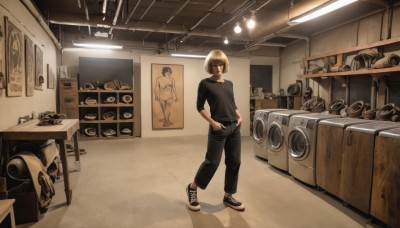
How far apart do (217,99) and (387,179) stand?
1.58m

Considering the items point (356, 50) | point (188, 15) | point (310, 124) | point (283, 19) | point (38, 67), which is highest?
point (188, 15)

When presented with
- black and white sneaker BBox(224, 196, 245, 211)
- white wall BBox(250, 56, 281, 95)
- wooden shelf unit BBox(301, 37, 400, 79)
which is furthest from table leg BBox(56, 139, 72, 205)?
white wall BBox(250, 56, 281, 95)

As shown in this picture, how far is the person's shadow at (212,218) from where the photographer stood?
88.0 inches

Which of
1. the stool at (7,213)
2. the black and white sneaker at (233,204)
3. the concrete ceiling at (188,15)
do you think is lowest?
the black and white sneaker at (233,204)

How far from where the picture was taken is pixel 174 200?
9.04 feet

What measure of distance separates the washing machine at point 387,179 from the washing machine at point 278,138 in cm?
146

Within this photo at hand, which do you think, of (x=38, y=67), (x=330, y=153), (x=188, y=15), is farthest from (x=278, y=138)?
(x=38, y=67)

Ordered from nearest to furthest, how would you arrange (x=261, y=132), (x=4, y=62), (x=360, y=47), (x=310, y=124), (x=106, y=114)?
(x=4, y=62)
(x=310, y=124)
(x=261, y=132)
(x=360, y=47)
(x=106, y=114)

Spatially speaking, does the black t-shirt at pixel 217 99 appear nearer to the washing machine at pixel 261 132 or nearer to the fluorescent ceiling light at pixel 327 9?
the fluorescent ceiling light at pixel 327 9

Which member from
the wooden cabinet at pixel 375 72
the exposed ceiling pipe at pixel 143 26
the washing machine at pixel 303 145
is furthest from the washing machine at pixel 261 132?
the exposed ceiling pipe at pixel 143 26

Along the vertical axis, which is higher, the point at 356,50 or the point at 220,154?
the point at 356,50

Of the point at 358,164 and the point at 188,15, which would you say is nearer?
the point at 358,164

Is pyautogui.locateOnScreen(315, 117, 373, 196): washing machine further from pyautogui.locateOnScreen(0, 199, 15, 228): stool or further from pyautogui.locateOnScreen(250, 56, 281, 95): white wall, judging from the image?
pyautogui.locateOnScreen(250, 56, 281, 95): white wall

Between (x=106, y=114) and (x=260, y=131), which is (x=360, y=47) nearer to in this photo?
(x=260, y=131)
